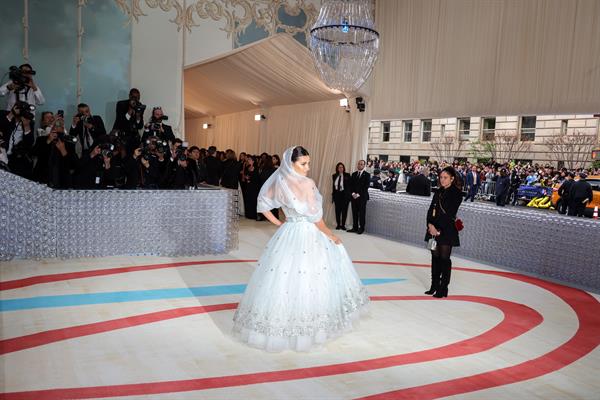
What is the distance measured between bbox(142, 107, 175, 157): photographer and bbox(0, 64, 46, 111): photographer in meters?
1.72

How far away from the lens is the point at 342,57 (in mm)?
6000

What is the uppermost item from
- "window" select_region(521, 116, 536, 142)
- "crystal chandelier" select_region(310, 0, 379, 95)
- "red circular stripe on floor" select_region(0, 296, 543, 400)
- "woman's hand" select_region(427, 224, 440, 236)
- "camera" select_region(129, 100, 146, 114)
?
"window" select_region(521, 116, 536, 142)

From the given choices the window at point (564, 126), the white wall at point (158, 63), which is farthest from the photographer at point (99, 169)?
the window at point (564, 126)

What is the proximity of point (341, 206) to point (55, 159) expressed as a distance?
215 inches

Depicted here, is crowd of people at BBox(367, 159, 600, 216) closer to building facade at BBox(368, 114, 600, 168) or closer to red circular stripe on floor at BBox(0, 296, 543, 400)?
building facade at BBox(368, 114, 600, 168)

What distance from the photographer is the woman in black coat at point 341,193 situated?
10180 mm

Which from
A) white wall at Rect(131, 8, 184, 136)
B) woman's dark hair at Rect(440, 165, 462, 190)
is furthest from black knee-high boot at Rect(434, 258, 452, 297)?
white wall at Rect(131, 8, 184, 136)

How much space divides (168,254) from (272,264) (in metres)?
3.72

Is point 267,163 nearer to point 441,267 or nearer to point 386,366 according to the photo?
point 441,267

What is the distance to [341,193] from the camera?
33.6 ft

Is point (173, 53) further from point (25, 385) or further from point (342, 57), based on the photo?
point (25, 385)

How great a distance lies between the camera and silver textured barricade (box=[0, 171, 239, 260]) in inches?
251

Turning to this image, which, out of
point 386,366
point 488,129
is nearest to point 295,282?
point 386,366

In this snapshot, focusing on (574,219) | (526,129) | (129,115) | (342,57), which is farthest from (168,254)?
(526,129)
